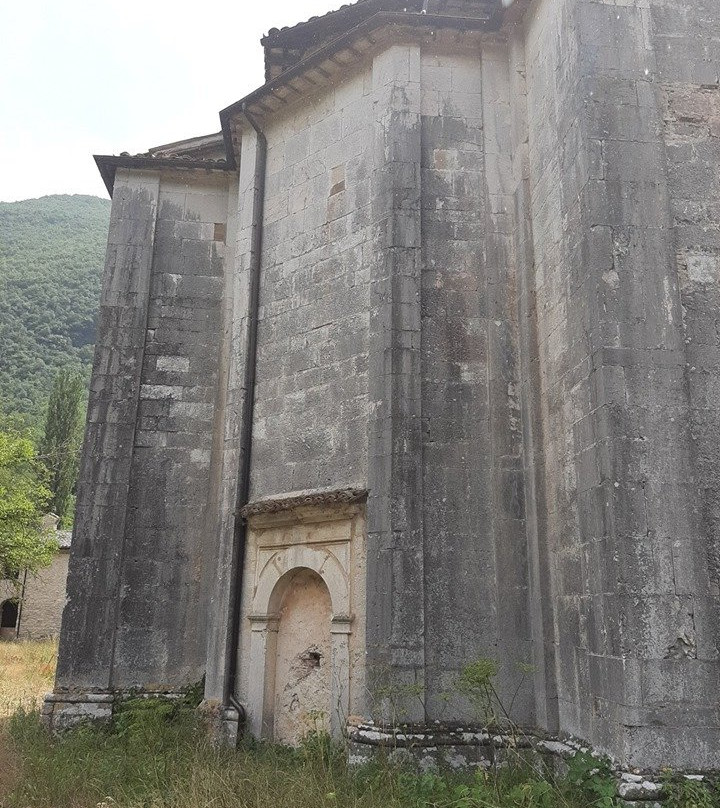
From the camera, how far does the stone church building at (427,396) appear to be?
545 cm

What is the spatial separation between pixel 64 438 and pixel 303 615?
101 feet

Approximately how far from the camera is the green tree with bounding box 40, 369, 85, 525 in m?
32.9

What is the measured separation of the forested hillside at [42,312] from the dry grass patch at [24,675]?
24.5 meters

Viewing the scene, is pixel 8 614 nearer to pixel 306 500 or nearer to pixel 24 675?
pixel 24 675

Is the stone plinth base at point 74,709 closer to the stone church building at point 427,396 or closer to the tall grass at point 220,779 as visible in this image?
the stone church building at point 427,396

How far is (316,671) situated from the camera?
7.45 metres

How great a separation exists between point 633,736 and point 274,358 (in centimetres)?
547

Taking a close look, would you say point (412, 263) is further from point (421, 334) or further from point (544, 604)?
point (544, 604)

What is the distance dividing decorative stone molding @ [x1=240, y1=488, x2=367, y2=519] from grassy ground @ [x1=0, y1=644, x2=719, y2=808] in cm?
222

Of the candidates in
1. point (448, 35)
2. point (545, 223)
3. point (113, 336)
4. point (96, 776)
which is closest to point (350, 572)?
point (96, 776)

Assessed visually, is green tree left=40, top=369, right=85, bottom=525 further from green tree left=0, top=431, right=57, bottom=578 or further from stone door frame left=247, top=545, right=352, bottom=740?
stone door frame left=247, top=545, right=352, bottom=740

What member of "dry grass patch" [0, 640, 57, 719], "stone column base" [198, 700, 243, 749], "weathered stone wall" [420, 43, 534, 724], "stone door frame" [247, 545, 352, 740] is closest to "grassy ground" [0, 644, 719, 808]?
"stone column base" [198, 700, 243, 749]

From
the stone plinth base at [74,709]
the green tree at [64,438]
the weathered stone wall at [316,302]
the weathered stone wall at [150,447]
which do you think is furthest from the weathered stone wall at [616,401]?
the green tree at [64,438]

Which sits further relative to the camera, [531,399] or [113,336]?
[113,336]
